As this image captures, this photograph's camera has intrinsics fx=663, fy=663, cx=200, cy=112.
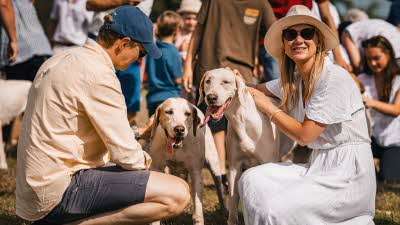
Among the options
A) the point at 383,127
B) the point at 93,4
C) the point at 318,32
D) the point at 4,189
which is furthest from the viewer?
the point at 383,127

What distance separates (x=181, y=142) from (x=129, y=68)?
2.24 m

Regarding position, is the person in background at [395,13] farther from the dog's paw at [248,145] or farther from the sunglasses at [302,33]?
the sunglasses at [302,33]

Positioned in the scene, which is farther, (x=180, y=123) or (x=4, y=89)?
(x=4, y=89)

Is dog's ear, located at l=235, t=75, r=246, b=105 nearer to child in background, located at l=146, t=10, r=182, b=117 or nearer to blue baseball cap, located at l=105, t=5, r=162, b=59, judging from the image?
blue baseball cap, located at l=105, t=5, r=162, b=59

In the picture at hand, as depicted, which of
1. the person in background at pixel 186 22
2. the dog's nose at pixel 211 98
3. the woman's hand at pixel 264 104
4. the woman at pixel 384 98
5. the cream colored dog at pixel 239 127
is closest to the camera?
the woman's hand at pixel 264 104

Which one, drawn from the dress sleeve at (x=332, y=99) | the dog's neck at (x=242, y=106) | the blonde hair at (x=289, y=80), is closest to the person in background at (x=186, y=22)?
the dog's neck at (x=242, y=106)

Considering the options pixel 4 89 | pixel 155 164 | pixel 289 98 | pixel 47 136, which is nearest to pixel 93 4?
pixel 4 89

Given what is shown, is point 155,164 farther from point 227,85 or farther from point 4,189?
point 4,189

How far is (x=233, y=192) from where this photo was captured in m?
4.90

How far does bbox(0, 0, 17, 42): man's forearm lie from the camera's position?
6215mm

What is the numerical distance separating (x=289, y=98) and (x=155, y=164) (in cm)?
111

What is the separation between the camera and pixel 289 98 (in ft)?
14.6

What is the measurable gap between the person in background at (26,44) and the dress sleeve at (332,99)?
140 inches

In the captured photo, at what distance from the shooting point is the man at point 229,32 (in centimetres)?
574
